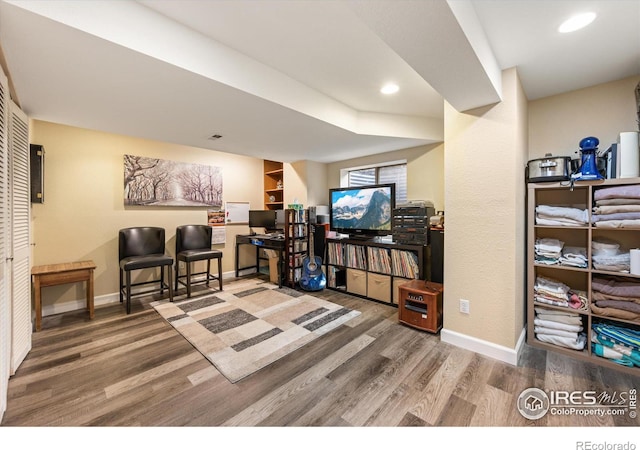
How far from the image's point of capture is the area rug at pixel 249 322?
2.09m

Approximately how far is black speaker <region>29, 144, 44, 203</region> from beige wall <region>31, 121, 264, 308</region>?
280 mm

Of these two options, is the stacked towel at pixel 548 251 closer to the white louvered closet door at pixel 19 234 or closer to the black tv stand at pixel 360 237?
the black tv stand at pixel 360 237

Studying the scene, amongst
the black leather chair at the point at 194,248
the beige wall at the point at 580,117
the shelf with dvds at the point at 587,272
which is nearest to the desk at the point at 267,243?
the black leather chair at the point at 194,248

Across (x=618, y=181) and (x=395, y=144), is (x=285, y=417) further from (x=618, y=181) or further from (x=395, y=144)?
(x=395, y=144)

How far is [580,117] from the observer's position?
2.23 meters

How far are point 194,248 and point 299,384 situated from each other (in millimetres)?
2873

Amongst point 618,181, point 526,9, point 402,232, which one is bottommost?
point 402,232

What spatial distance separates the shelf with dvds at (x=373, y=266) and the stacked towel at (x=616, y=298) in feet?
4.44

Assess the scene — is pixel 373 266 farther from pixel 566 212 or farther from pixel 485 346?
pixel 566 212

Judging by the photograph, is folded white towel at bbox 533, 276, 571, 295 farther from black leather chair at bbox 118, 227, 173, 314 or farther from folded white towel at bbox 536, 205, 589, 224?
black leather chair at bbox 118, 227, 173, 314

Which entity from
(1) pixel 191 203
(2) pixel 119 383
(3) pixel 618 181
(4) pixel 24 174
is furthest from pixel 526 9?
(1) pixel 191 203

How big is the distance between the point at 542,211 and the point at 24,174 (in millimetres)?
4213

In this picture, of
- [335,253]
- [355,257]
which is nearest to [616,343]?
[355,257]

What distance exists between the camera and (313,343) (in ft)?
7.52
